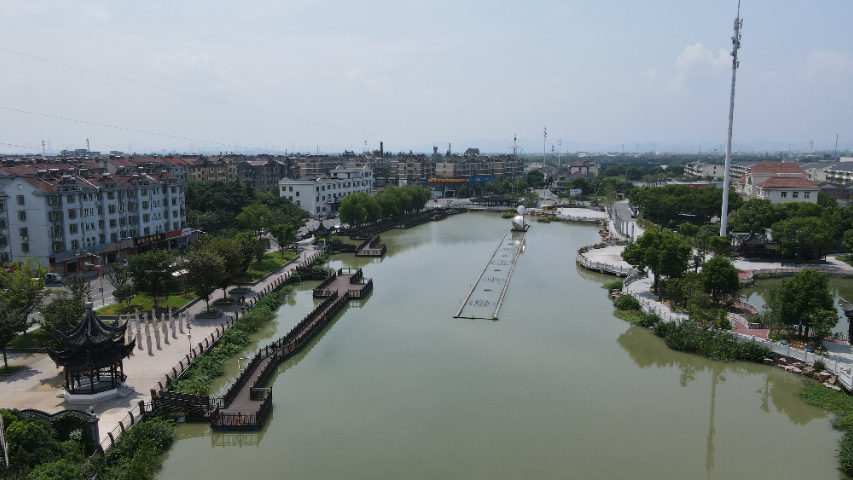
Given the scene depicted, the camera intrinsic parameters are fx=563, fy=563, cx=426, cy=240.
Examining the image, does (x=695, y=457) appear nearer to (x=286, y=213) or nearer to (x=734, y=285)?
(x=734, y=285)

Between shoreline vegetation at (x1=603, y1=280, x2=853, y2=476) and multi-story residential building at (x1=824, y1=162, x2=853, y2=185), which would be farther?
multi-story residential building at (x1=824, y1=162, x2=853, y2=185)

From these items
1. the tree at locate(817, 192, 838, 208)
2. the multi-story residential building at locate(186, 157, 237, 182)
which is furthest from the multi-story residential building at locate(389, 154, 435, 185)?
the tree at locate(817, 192, 838, 208)

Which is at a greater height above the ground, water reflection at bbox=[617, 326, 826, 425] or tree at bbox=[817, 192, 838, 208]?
tree at bbox=[817, 192, 838, 208]

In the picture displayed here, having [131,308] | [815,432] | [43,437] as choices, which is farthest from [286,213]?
[815,432]

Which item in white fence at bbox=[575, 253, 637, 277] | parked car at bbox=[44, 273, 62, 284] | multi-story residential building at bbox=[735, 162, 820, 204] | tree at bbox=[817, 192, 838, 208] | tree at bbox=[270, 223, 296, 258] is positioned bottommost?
white fence at bbox=[575, 253, 637, 277]

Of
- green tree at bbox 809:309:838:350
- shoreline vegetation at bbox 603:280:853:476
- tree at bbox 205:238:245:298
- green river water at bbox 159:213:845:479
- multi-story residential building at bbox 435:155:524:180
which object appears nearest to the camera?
green river water at bbox 159:213:845:479

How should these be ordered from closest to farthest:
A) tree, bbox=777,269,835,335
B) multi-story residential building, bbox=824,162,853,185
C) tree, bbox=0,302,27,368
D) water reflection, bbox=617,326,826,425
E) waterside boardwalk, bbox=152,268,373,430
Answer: waterside boardwalk, bbox=152,268,373,430, water reflection, bbox=617,326,826,425, tree, bbox=0,302,27,368, tree, bbox=777,269,835,335, multi-story residential building, bbox=824,162,853,185

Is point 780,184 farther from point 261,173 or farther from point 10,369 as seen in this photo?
point 261,173

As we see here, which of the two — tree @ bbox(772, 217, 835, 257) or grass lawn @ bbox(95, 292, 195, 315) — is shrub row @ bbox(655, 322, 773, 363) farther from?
grass lawn @ bbox(95, 292, 195, 315)
